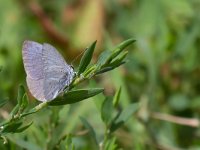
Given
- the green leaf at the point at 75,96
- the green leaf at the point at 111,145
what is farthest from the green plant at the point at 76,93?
the green leaf at the point at 111,145

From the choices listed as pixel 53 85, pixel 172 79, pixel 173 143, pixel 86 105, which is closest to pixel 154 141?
pixel 173 143

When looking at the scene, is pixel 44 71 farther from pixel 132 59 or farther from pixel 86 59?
pixel 132 59

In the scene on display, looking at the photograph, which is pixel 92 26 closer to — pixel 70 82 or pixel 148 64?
pixel 148 64

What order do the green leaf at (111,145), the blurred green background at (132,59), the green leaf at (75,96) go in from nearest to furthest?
the green leaf at (75,96)
the green leaf at (111,145)
the blurred green background at (132,59)

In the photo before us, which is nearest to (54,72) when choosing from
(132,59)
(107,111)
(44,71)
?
(44,71)

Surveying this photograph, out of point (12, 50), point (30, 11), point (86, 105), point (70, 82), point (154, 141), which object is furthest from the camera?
point (30, 11)

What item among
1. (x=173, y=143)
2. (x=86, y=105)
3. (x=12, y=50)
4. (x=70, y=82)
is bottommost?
(x=173, y=143)

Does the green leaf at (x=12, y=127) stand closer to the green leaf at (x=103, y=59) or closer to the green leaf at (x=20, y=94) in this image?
the green leaf at (x=20, y=94)
